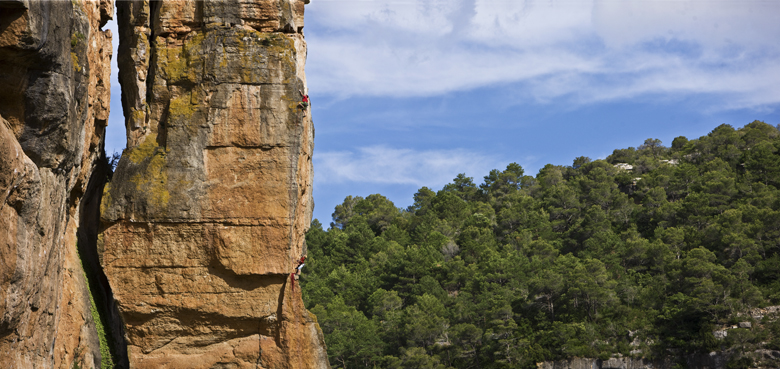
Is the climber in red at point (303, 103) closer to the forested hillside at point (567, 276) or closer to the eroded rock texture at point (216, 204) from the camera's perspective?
the eroded rock texture at point (216, 204)

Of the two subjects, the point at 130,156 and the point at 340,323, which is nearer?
the point at 130,156

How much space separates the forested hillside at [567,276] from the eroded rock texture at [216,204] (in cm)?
3664

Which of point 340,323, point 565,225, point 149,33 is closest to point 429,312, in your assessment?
point 340,323

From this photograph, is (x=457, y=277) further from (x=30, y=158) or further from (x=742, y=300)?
(x=30, y=158)

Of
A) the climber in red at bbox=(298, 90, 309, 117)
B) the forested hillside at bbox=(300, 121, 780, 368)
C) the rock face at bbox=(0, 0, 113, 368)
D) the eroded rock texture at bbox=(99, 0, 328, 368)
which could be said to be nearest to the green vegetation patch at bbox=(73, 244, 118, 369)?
the eroded rock texture at bbox=(99, 0, 328, 368)

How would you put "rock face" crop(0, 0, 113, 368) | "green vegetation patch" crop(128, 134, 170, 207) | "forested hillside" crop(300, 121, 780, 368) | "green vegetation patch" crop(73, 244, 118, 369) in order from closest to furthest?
"rock face" crop(0, 0, 113, 368), "green vegetation patch" crop(128, 134, 170, 207), "green vegetation patch" crop(73, 244, 118, 369), "forested hillside" crop(300, 121, 780, 368)

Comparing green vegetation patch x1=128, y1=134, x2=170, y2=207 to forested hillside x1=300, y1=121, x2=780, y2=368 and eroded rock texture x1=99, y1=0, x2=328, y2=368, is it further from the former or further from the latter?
forested hillside x1=300, y1=121, x2=780, y2=368

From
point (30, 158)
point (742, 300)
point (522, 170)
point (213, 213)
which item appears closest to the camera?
point (30, 158)

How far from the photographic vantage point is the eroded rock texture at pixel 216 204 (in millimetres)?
13922

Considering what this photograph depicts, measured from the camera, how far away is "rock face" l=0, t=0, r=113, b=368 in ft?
29.2

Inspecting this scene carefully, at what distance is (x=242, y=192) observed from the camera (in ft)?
45.8

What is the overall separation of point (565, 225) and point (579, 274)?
2171 centimetres

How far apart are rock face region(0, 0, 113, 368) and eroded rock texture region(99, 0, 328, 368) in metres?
1.69

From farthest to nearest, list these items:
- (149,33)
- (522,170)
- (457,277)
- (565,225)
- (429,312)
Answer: (522,170), (565,225), (457,277), (429,312), (149,33)
